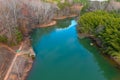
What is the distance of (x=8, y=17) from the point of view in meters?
42.8

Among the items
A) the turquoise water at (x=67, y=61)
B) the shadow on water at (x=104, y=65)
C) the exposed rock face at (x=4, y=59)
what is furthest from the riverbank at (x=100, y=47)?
the exposed rock face at (x=4, y=59)

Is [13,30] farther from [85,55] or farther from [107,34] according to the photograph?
[107,34]

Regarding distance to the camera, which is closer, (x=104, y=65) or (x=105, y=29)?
(x=104, y=65)

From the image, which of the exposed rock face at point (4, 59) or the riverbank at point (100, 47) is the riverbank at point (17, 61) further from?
the riverbank at point (100, 47)

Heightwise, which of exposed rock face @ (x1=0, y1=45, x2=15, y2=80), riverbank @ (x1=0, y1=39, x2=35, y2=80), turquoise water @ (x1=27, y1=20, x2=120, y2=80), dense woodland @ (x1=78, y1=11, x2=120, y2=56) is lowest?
turquoise water @ (x1=27, y1=20, x2=120, y2=80)

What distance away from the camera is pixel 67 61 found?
3828 cm

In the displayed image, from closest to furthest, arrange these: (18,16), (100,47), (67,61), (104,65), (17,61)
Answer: (17,61)
(104,65)
(67,61)
(100,47)
(18,16)

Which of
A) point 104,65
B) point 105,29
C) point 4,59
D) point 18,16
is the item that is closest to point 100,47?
point 105,29

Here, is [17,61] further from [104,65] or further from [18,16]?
[104,65]

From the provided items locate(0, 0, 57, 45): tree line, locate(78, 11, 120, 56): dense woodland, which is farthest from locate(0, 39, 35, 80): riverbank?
locate(78, 11, 120, 56): dense woodland

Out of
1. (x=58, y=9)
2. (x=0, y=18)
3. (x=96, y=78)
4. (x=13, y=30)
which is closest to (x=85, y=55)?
(x=96, y=78)

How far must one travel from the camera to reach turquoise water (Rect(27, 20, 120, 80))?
110ft

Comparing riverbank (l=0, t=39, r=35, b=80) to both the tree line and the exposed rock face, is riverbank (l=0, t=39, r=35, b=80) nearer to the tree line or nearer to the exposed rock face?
the exposed rock face

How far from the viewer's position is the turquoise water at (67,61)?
33562 millimetres
